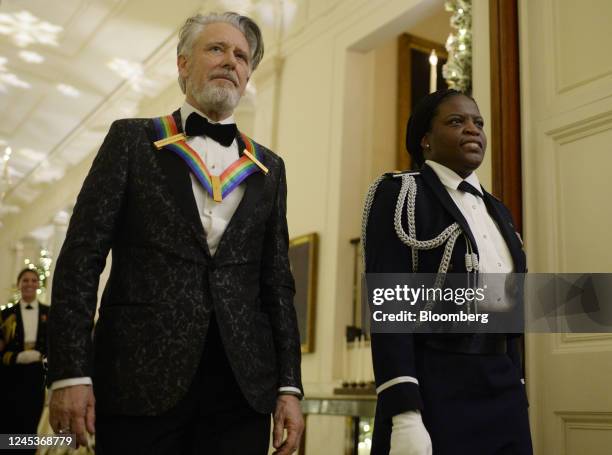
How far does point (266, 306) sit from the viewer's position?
2.00 m

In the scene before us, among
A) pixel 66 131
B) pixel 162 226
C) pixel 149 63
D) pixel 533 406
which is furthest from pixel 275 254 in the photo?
pixel 66 131

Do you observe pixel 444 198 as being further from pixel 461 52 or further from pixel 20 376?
pixel 20 376

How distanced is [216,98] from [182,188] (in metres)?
0.27

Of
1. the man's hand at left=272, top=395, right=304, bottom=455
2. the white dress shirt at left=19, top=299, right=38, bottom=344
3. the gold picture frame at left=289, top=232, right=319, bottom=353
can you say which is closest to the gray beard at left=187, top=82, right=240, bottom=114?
the man's hand at left=272, top=395, right=304, bottom=455

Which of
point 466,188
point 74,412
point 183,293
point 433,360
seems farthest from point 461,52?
point 74,412

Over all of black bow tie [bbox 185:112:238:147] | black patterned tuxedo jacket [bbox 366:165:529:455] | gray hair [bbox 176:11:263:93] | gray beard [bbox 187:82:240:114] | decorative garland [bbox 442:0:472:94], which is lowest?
black patterned tuxedo jacket [bbox 366:165:529:455]

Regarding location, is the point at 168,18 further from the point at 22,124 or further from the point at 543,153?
the point at 543,153

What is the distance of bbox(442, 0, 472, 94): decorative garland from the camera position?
4.45m

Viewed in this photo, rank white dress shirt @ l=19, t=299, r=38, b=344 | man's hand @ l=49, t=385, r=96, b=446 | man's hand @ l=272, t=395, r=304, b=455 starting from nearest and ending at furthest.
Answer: man's hand @ l=49, t=385, r=96, b=446 < man's hand @ l=272, t=395, r=304, b=455 < white dress shirt @ l=19, t=299, r=38, b=344

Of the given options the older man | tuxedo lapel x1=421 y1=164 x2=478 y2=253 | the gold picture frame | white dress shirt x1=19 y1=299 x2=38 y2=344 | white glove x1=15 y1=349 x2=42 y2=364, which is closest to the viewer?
the older man

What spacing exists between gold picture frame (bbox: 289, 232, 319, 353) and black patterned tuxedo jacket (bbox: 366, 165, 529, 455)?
3.95 meters

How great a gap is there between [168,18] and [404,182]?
7.54 meters

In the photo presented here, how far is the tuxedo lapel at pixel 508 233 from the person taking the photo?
80.8 inches

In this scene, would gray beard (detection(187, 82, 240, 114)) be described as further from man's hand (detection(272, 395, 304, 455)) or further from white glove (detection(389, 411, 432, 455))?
white glove (detection(389, 411, 432, 455))
